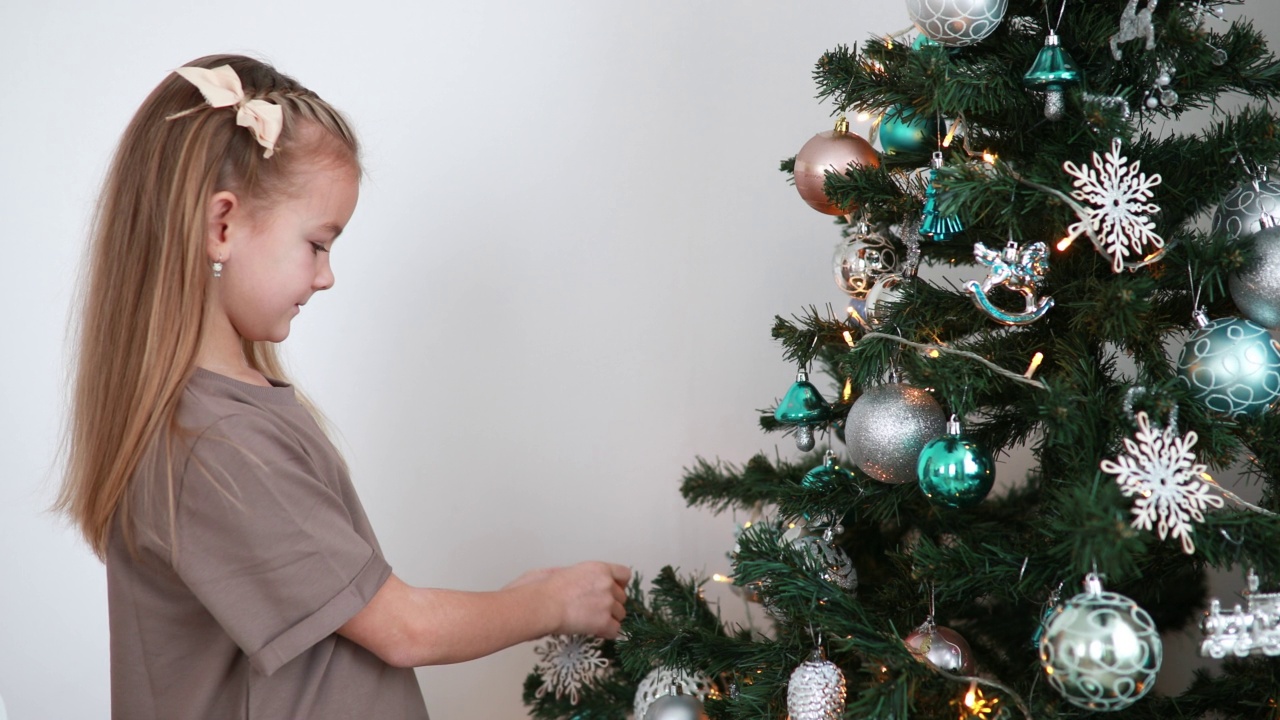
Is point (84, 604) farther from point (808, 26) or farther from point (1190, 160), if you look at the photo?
point (1190, 160)

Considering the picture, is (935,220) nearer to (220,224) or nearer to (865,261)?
(865,261)

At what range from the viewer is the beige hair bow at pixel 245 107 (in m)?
0.81

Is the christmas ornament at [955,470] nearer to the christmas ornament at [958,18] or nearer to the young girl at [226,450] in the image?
the christmas ornament at [958,18]

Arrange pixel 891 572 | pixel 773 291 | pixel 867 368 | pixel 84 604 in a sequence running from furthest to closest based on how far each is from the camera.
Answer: pixel 773 291 → pixel 84 604 → pixel 891 572 → pixel 867 368

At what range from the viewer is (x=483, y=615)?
888mm

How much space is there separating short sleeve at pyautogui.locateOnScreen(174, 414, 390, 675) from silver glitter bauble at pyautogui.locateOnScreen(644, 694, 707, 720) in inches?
12.1

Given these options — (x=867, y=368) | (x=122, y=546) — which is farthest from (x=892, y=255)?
(x=122, y=546)

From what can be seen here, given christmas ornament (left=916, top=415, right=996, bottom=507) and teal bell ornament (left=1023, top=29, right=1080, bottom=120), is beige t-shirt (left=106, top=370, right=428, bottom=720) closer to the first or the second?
christmas ornament (left=916, top=415, right=996, bottom=507)

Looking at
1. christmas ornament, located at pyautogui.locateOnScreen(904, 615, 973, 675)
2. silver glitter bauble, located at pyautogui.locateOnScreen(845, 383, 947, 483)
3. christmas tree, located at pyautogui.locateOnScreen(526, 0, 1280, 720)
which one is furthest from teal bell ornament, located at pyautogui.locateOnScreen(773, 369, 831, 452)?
christmas ornament, located at pyautogui.locateOnScreen(904, 615, 973, 675)

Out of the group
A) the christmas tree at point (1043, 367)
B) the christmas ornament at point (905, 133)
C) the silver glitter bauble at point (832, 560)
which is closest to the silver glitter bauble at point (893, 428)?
the christmas tree at point (1043, 367)

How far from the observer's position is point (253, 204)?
841mm

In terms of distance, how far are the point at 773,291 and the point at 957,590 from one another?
74 centimetres

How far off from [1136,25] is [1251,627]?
0.41m

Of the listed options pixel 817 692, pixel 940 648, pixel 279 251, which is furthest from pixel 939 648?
pixel 279 251
